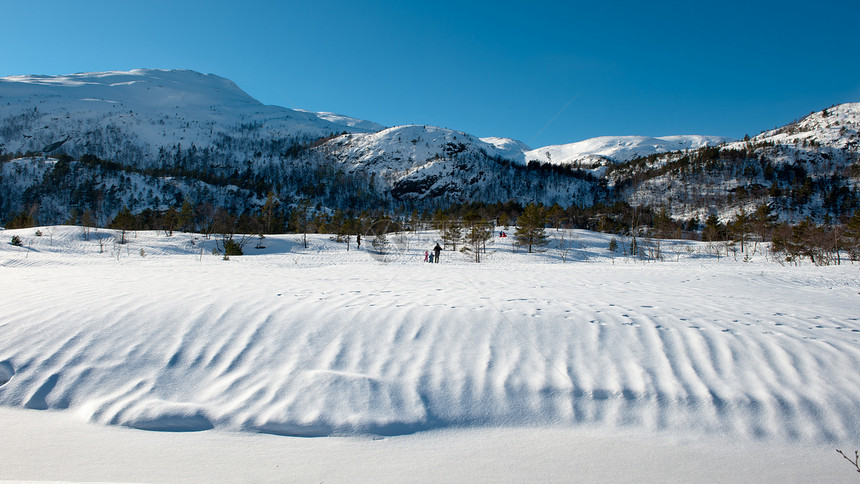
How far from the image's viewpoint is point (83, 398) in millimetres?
3270

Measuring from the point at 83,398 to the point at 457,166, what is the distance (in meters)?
163

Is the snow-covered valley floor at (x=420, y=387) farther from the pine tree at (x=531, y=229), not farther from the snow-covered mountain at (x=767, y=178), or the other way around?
the snow-covered mountain at (x=767, y=178)

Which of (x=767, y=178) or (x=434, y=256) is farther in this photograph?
(x=767, y=178)

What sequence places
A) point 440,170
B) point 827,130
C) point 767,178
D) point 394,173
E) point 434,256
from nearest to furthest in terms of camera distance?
point 434,256 → point 767,178 → point 827,130 → point 440,170 → point 394,173

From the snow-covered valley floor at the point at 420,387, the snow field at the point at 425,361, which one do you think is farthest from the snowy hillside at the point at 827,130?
the snow-covered valley floor at the point at 420,387

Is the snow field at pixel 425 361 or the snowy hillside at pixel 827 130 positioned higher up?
the snowy hillside at pixel 827 130

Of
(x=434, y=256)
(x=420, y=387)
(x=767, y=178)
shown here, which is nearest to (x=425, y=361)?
(x=420, y=387)

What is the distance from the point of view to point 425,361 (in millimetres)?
3844

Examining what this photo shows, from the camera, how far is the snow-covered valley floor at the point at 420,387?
255 cm

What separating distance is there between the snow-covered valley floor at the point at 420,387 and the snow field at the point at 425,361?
2 cm

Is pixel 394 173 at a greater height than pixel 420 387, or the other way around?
pixel 394 173

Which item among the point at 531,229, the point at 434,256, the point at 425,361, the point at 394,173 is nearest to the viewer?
the point at 425,361

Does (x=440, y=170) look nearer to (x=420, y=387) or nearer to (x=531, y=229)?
(x=531, y=229)

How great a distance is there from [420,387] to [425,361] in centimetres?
44
